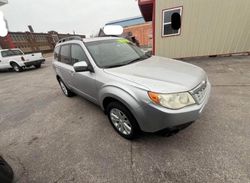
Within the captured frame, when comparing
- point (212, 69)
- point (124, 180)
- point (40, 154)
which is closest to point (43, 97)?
point (40, 154)

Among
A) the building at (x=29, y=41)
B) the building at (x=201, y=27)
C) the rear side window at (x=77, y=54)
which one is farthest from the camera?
the building at (x=29, y=41)

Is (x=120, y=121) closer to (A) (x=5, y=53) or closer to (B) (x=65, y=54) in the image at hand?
(B) (x=65, y=54)

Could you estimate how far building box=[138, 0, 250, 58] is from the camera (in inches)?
249

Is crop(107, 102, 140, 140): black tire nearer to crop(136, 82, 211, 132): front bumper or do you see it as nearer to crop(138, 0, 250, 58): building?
crop(136, 82, 211, 132): front bumper

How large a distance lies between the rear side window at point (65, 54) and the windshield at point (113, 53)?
867mm

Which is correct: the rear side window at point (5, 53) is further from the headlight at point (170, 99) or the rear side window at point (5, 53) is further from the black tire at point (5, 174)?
the headlight at point (170, 99)

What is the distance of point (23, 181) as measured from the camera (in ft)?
6.57

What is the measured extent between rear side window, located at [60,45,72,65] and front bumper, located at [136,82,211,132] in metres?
2.45

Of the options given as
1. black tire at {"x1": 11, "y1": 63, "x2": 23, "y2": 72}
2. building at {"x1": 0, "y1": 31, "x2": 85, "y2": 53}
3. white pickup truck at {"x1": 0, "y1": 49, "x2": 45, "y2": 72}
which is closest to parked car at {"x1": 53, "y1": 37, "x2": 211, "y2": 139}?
white pickup truck at {"x1": 0, "y1": 49, "x2": 45, "y2": 72}

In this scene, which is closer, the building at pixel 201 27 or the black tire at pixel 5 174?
the black tire at pixel 5 174

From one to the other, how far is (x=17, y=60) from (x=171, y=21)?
1022cm

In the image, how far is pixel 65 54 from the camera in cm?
371

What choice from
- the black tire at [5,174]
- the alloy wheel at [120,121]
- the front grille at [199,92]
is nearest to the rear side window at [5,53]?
the black tire at [5,174]

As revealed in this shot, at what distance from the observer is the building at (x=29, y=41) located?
625 inches
